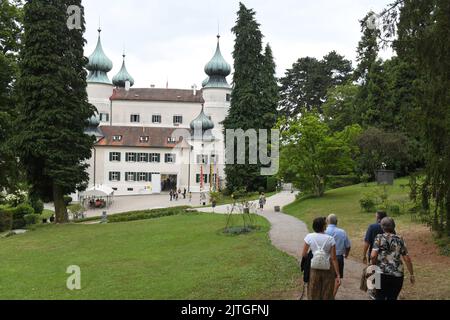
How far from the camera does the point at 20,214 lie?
40.4 m

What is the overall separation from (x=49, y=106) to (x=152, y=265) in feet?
64.7

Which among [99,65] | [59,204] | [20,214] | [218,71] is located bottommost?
[20,214]

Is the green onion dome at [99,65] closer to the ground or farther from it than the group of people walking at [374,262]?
farther from it

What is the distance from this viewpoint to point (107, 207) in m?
51.8

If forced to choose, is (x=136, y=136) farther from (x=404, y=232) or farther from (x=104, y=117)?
(x=404, y=232)

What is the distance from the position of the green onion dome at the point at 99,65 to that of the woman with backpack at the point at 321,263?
74444 millimetres

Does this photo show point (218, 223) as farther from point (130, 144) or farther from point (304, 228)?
point (130, 144)

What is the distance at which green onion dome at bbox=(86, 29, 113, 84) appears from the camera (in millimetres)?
77812

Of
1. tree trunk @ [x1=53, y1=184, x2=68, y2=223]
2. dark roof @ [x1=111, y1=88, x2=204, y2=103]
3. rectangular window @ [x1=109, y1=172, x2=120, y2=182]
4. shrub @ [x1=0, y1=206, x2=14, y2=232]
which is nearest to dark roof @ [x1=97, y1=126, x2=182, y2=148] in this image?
rectangular window @ [x1=109, y1=172, x2=120, y2=182]

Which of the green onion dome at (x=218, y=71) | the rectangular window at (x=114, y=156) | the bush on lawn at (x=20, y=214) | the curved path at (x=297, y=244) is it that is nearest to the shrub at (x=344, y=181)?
the curved path at (x=297, y=244)

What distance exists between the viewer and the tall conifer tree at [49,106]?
105 feet

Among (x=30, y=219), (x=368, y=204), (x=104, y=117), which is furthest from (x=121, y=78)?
(x=368, y=204)

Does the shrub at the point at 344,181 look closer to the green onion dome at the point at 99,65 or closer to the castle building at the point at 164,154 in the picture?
the castle building at the point at 164,154

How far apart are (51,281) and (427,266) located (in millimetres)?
10792
